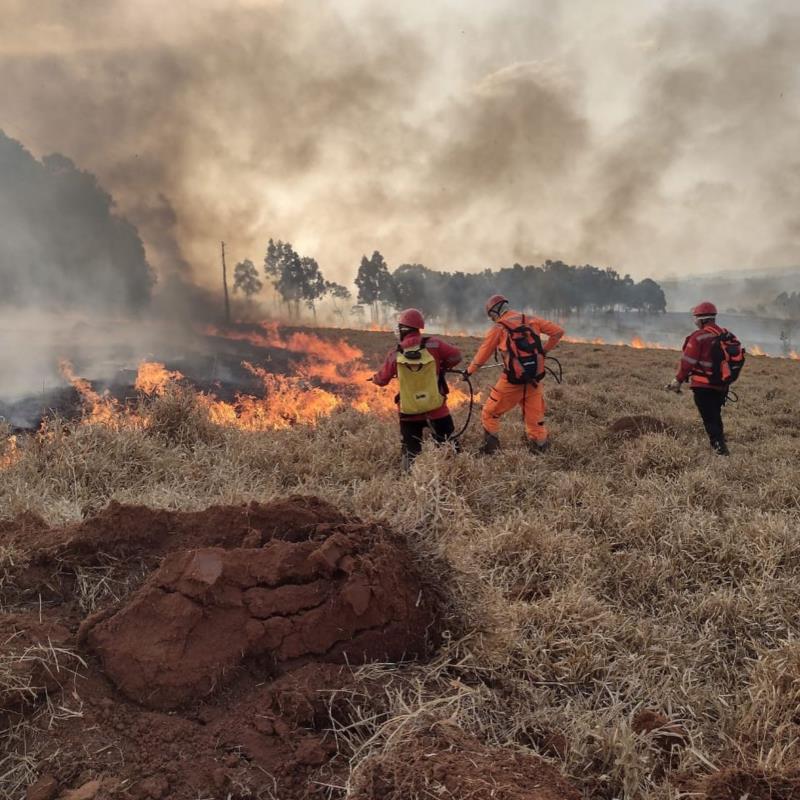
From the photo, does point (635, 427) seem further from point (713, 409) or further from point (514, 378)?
point (514, 378)

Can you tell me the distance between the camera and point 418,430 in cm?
654

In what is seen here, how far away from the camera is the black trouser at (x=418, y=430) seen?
6473mm

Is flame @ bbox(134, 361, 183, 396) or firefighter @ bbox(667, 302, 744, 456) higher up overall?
firefighter @ bbox(667, 302, 744, 456)

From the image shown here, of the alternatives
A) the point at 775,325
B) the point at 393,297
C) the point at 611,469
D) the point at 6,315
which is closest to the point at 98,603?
the point at 611,469

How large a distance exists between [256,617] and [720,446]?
23.4 ft

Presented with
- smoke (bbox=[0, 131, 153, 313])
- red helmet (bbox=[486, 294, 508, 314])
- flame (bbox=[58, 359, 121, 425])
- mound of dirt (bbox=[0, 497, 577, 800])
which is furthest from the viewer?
smoke (bbox=[0, 131, 153, 313])

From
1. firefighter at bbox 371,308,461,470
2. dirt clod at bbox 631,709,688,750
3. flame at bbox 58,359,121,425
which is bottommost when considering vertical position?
dirt clod at bbox 631,709,688,750

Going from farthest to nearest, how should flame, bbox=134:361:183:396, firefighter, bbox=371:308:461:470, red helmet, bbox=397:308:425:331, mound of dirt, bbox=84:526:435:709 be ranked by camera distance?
flame, bbox=134:361:183:396
red helmet, bbox=397:308:425:331
firefighter, bbox=371:308:461:470
mound of dirt, bbox=84:526:435:709

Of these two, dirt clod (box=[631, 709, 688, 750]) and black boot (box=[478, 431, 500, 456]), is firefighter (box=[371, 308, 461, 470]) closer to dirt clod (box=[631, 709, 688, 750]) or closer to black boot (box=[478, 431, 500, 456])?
black boot (box=[478, 431, 500, 456])

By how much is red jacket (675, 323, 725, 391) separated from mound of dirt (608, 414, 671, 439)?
0.75 m

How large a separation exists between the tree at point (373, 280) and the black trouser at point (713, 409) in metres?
62.5

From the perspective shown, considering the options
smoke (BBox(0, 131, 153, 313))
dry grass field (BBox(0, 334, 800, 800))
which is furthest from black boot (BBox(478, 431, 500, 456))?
smoke (BBox(0, 131, 153, 313))

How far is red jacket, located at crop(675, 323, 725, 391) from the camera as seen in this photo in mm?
7793

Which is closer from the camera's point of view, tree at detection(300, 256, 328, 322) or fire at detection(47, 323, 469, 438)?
fire at detection(47, 323, 469, 438)
